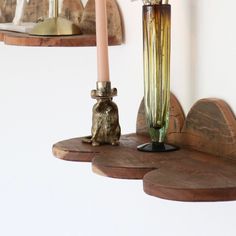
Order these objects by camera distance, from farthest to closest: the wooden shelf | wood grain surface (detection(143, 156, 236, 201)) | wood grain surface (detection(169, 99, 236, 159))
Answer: the wooden shelf
wood grain surface (detection(169, 99, 236, 159))
wood grain surface (detection(143, 156, 236, 201))

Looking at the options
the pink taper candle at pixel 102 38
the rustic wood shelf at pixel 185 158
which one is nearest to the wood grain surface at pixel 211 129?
the rustic wood shelf at pixel 185 158

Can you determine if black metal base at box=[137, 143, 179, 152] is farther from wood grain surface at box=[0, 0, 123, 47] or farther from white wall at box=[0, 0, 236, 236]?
wood grain surface at box=[0, 0, 123, 47]

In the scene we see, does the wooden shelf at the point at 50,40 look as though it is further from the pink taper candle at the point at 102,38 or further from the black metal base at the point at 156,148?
the black metal base at the point at 156,148

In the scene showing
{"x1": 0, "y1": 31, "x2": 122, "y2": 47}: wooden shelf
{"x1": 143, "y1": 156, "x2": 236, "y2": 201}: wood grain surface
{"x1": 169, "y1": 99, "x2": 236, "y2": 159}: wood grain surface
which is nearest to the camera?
{"x1": 143, "y1": 156, "x2": 236, "y2": 201}: wood grain surface

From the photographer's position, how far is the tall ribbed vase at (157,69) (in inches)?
25.7

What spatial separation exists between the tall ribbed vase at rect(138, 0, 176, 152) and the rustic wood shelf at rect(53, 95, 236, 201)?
0.03m

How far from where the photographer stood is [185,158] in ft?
2.07

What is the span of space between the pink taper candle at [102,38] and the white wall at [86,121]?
0.28ft

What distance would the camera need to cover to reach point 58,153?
687 mm

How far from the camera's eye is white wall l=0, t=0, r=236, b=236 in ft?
2.23

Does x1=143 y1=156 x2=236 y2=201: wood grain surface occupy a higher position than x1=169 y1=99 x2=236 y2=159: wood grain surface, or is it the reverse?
x1=169 y1=99 x2=236 y2=159: wood grain surface

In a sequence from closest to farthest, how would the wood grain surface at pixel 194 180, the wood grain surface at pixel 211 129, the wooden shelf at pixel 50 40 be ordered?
the wood grain surface at pixel 194 180
the wood grain surface at pixel 211 129
the wooden shelf at pixel 50 40

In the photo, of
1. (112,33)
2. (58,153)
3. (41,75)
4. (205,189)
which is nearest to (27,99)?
(41,75)

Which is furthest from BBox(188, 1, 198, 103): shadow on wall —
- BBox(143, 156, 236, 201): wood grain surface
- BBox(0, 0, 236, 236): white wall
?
BBox(143, 156, 236, 201): wood grain surface
